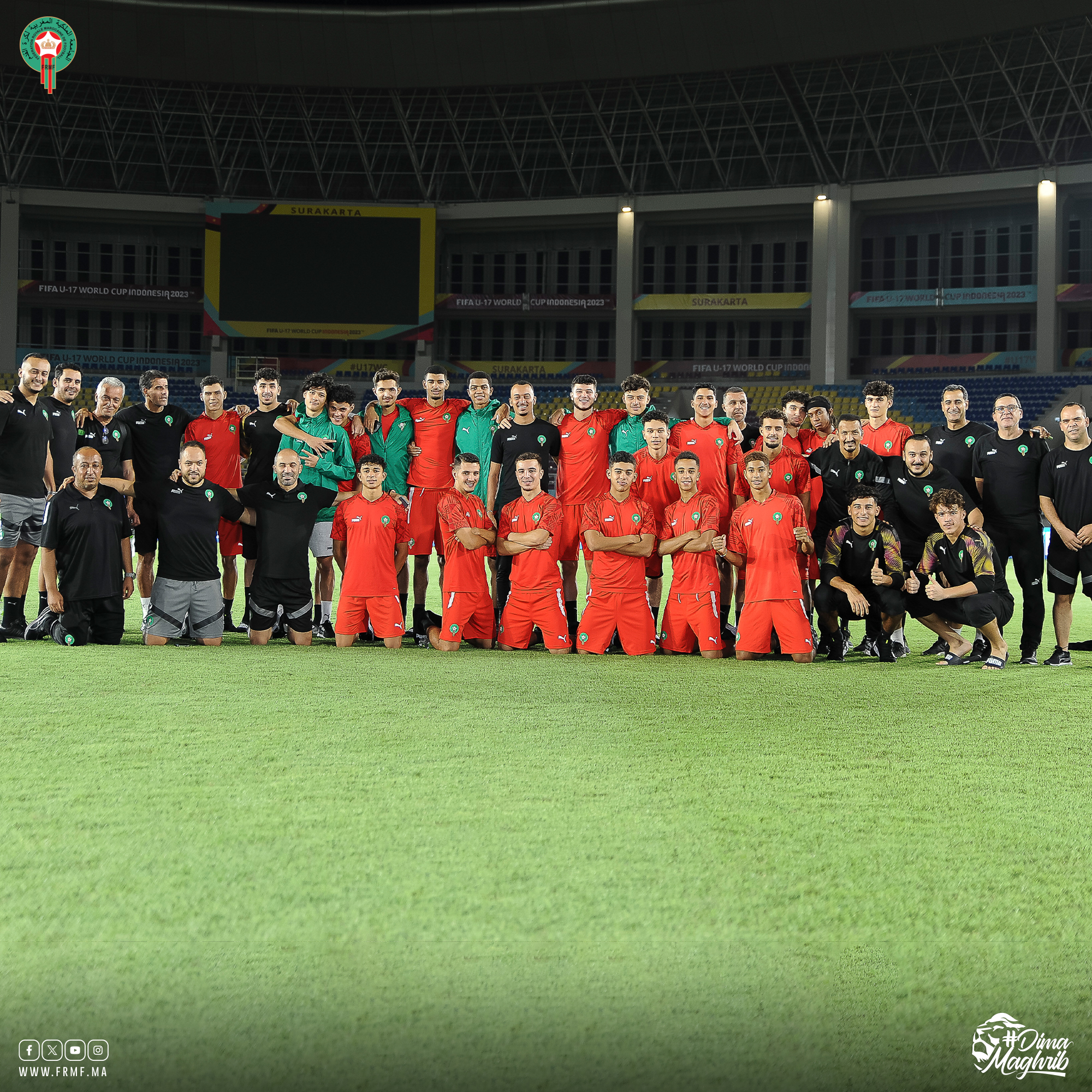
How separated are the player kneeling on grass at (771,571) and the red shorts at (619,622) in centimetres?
69

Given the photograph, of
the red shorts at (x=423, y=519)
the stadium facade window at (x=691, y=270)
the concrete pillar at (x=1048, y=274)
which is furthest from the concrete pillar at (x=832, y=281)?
the red shorts at (x=423, y=519)

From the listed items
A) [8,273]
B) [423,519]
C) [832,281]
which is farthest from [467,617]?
[8,273]

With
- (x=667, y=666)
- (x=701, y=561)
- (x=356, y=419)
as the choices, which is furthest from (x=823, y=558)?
(x=356, y=419)

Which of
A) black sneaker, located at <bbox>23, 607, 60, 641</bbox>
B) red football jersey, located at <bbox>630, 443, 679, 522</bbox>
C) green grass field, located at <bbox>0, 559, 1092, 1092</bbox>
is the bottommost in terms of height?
green grass field, located at <bbox>0, 559, 1092, 1092</bbox>

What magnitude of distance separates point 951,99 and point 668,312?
11693mm

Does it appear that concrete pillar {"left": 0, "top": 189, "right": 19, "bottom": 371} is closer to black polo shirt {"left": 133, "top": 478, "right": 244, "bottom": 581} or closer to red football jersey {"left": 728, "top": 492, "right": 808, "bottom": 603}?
black polo shirt {"left": 133, "top": 478, "right": 244, "bottom": 581}

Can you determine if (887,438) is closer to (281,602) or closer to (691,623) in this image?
(691,623)

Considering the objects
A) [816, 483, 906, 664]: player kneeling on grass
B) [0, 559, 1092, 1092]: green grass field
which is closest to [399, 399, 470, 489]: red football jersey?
[816, 483, 906, 664]: player kneeling on grass

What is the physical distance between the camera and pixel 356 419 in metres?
9.34

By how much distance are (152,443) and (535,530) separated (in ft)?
10.6

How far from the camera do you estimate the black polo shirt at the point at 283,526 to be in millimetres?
8617

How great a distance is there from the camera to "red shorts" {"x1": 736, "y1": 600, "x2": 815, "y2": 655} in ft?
26.9

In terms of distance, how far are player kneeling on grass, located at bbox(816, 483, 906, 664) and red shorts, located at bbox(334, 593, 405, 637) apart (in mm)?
3221

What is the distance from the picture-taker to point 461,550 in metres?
8.69
